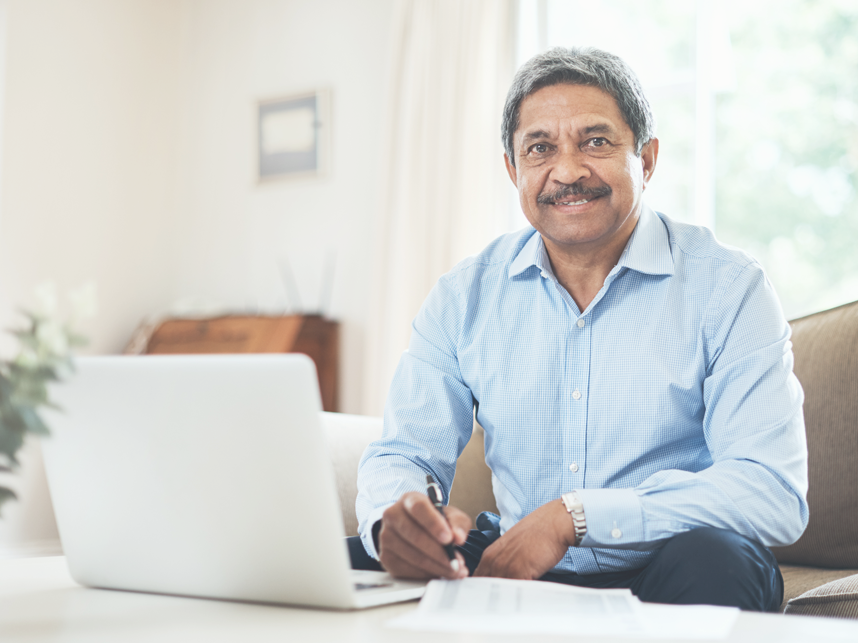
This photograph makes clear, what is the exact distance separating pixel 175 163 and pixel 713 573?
12.3 ft

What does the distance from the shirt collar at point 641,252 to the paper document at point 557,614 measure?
27.0 inches

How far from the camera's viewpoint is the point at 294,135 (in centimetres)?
379

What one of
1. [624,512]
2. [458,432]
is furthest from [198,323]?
[624,512]

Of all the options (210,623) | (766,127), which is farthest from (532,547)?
(766,127)

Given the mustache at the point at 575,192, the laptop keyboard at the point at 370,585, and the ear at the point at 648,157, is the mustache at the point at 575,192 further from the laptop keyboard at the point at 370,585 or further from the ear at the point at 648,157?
the laptop keyboard at the point at 370,585

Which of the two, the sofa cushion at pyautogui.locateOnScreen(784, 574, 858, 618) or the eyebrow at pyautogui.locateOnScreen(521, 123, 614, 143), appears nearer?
the sofa cushion at pyautogui.locateOnScreen(784, 574, 858, 618)

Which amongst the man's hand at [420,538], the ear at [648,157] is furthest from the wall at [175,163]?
the man's hand at [420,538]

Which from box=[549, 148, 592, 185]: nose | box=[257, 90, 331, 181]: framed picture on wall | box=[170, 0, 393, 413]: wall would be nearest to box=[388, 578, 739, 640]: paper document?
box=[549, 148, 592, 185]: nose

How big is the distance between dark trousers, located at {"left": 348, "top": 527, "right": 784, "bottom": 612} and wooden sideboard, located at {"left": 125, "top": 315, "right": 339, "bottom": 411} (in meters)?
2.41

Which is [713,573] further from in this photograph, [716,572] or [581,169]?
[581,169]

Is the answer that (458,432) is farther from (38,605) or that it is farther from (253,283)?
(253,283)

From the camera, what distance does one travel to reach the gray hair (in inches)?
55.4

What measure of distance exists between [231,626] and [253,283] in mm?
3316

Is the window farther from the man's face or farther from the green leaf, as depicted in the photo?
the green leaf
